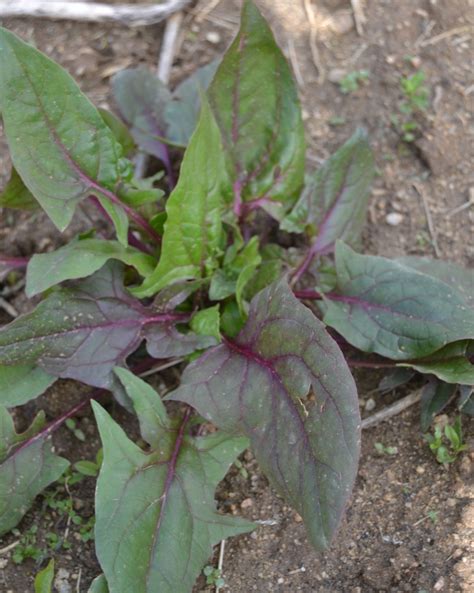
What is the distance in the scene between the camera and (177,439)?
6.94 feet

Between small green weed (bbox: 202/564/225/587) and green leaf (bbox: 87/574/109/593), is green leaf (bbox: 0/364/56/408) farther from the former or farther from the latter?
small green weed (bbox: 202/564/225/587)

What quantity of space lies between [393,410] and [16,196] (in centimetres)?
132

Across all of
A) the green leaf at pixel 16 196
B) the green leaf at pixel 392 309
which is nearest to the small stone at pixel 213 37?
the green leaf at pixel 16 196

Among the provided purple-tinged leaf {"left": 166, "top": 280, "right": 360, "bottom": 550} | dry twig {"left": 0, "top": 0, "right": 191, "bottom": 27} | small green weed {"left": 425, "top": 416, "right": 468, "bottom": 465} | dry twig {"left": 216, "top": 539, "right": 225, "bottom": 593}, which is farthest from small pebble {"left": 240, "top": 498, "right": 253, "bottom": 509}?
dry twig {"left": 0, "top": 0, "right": 191, "bottom": 27}

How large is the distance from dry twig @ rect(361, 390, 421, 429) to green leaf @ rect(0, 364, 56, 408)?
928mm

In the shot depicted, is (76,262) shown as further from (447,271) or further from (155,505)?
(447,271)

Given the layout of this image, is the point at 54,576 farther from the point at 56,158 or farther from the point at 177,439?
the point at 56,158

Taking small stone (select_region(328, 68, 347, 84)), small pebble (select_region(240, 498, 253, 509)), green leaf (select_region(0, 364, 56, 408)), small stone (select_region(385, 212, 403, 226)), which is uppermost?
small stone (select_region(328, 68, 347, 84))

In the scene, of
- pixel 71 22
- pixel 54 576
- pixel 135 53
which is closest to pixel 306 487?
pixel 54 576

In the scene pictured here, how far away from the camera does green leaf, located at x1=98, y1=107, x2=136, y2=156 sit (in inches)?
94.2

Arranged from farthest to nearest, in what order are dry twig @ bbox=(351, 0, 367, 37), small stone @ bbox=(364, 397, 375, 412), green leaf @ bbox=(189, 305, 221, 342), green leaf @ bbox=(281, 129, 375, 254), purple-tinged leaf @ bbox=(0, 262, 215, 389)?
dry twig @ bbox=(351, 0, 367, 37)
green leaf @ bbox=(281, 129, 375, 254)
small stone @ bbox=(364, 397, 375, 412)
green leaf @ bbox=(189, 305, 221, 342)
purple-tinged leaf @ bbox=(0, 262, 215, 389)

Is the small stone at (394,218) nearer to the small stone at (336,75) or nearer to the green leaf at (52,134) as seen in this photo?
the small stone at (336,75)

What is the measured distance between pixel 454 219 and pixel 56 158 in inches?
54.8

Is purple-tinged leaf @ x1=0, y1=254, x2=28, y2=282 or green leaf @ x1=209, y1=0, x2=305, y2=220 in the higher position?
green leaf @ x1=209, y1=0, x2=305, y2=220
